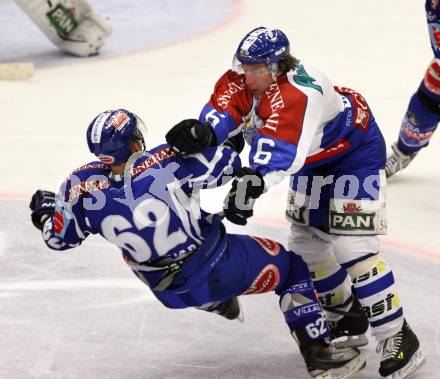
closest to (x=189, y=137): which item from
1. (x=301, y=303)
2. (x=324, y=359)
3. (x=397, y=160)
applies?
(x=301, y=303)

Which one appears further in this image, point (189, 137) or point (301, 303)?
point (301, 303)

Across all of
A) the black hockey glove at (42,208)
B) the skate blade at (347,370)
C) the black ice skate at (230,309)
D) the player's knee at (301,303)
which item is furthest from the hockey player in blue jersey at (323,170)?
the black hockey glove at (42,208)

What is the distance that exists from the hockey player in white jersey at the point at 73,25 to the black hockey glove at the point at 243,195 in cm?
679

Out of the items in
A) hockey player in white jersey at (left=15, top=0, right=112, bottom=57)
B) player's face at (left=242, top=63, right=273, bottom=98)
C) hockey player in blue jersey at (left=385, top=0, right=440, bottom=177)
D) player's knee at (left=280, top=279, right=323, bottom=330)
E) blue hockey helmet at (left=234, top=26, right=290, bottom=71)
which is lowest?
hockey player in white jersey at (left=15, top=0, right=112, bottom=57)

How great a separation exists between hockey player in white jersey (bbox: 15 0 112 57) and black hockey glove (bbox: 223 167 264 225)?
6787 millimetres

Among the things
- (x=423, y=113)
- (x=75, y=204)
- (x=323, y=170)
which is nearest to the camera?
(x=75, y=204)

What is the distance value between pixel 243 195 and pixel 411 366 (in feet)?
3.67

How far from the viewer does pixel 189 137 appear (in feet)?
12.9

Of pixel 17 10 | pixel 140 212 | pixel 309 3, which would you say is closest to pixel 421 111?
pixel 140 212

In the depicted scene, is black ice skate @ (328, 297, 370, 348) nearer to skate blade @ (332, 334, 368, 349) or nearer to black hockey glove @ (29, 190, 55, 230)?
skate blade @ (332, 334, 368, 349)

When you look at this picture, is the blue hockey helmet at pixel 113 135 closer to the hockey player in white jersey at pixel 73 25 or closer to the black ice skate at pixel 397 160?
the black ice skate at pixel 397 160

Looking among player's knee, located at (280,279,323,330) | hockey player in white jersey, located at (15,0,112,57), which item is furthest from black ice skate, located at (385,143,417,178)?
hockey player in white jersey, located at (15,0,112,57)

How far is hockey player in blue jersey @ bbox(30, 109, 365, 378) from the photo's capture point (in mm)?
4020

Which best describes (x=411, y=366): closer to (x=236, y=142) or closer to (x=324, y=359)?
(x=324, y=359)
